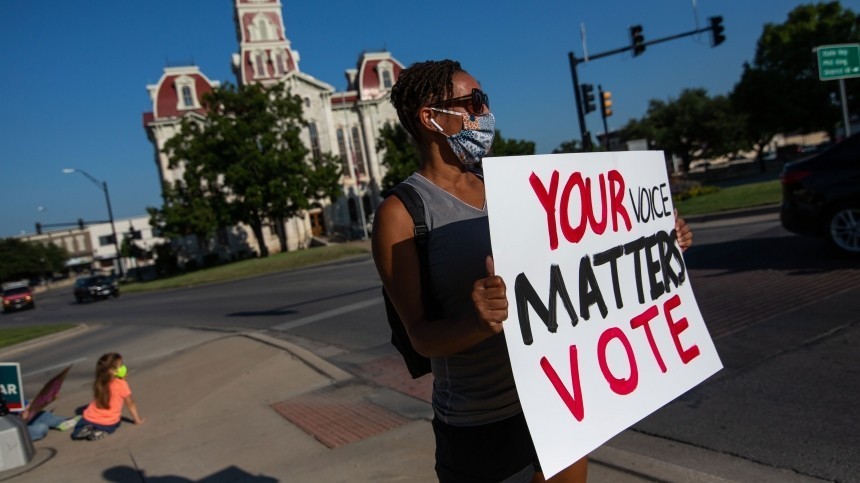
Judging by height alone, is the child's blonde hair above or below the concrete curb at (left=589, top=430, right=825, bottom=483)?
above

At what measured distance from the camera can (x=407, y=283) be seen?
175 centimetres

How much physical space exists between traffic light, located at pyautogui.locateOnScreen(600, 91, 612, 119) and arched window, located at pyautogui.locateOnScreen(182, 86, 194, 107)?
4405 cm

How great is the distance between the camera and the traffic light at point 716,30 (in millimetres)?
18766

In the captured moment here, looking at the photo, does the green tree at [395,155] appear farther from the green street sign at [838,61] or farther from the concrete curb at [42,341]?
the green street sign at [838,61]

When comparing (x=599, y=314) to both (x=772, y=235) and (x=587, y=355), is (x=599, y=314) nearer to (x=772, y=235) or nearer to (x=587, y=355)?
(x=587, y=355)

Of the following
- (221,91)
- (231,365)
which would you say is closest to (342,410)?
(231,365)

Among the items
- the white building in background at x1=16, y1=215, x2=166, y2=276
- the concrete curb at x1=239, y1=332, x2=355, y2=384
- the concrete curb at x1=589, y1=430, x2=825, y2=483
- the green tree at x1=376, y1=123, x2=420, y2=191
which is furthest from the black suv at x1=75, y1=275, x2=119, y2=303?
the white building in background at x1=16, y1=215, x2=166, y2=276

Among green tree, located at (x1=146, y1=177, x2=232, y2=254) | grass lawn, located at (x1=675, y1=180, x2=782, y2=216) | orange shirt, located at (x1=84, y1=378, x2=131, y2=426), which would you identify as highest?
green tree, located at (x1=146, y1=177, x2=232, y2=254)

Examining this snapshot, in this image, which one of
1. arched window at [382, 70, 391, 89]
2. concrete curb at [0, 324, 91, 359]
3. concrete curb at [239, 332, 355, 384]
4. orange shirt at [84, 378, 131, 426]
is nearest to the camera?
orange shirt at [84, 378, 131, 426]

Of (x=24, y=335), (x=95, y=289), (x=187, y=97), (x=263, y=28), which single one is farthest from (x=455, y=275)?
(x=187, y=97)

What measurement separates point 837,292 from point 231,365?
686 centimetres

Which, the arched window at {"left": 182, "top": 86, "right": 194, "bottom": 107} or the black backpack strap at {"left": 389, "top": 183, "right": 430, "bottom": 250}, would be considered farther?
the arched window at {"left": 182, "top": 86, "right": 194, "bottom": 107}

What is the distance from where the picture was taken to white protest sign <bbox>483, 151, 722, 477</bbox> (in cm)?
173

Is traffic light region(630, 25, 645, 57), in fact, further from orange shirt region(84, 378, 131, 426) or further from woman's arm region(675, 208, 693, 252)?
woman's arm region(675, 208, 693, 252)
